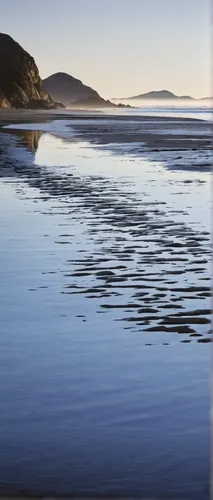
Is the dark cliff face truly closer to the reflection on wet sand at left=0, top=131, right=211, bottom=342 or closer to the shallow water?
the reflection on wet sand at left=0, top=131, right=211, bottom=342

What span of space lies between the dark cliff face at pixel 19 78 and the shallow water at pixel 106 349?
137053mm

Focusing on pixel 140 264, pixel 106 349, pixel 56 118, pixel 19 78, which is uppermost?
pixel 19 78

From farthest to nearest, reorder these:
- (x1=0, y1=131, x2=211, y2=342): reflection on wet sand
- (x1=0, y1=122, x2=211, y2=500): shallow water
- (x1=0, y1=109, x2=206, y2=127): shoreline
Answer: (x1=0, y1=109, x2=206, y2=127): shoreline, (x1=0, y1=131, x2=211, y2=342): reflection on wet sand, (x1=0, y1=122, x2=211, y2=500): shallow water

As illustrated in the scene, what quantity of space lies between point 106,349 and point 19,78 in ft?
505

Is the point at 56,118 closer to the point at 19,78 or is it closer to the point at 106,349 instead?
the point at 106,349

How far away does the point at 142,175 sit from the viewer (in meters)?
20.8

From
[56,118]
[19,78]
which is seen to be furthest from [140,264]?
[19,78]

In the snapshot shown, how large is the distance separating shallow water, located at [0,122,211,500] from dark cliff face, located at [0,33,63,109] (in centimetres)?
13705

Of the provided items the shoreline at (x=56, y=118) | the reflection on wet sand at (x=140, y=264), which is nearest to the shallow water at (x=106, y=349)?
the reflection on wet sand at (x=140, y=264)

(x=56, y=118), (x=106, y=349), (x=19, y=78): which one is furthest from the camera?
(x=19, y=78)

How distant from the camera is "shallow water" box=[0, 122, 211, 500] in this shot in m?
4.31

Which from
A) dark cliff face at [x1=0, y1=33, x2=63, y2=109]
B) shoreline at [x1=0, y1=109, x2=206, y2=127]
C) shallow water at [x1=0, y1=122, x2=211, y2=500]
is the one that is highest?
dark cliff face at [x1=0, y1=33, x2=63, y2=109]

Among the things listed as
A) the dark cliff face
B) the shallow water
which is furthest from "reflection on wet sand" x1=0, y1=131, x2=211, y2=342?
the dark cliff face

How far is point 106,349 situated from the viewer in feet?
21.1
